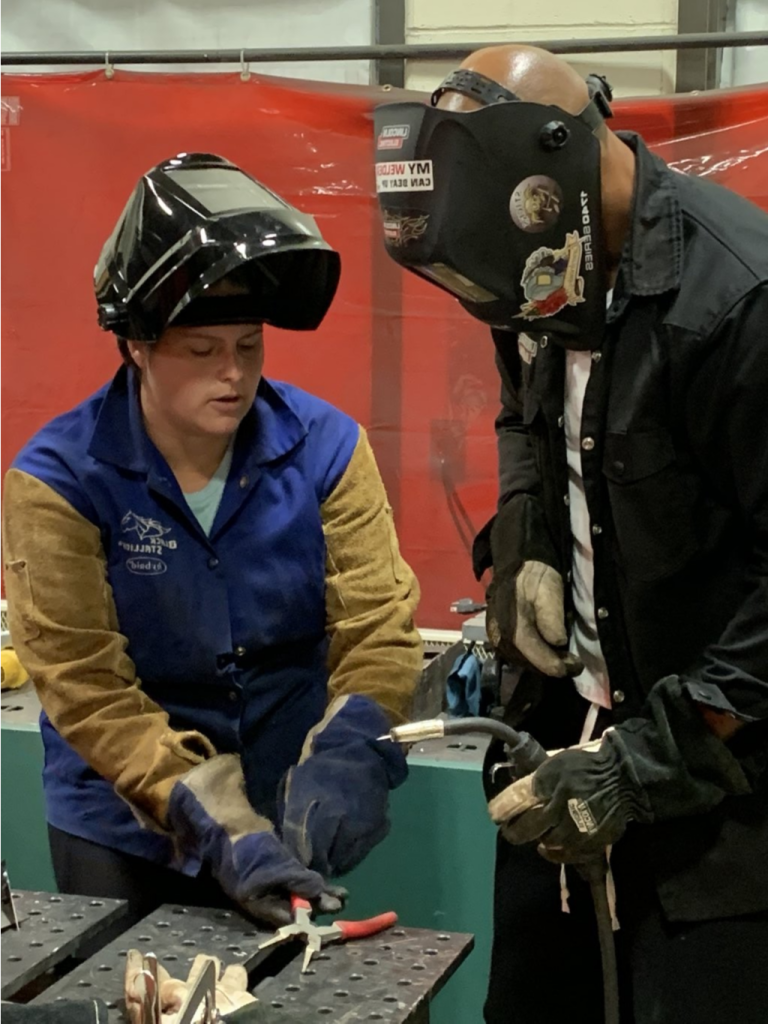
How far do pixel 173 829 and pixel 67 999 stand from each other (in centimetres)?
33

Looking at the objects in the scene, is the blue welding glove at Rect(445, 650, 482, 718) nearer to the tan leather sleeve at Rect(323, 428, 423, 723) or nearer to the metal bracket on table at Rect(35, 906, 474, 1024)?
the tan leather sleeve at Rect(323, 428, 423, 723)

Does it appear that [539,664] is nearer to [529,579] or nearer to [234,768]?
[529,579]

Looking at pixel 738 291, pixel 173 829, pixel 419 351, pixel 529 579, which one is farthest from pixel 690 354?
pixel 419 351

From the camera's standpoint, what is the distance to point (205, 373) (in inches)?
65.0

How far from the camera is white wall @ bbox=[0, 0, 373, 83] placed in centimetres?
314

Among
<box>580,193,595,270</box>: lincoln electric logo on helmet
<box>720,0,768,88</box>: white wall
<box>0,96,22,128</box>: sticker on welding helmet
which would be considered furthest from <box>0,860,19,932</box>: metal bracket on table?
<box>720,0,768,88</box>: white wall

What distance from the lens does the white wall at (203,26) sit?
10.3 feet

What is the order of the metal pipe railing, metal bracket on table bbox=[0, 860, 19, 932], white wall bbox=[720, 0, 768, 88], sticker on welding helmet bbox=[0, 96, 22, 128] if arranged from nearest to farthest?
metal bracket on table bbox=[0, 860, 19, 932] < the metal pipe railing < white wall bbox=[720, 0, 768, 88] < sticker on welding helmet bbox=[0, 96, 22, 128]

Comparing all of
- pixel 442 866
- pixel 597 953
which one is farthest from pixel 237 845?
pixel 442 866

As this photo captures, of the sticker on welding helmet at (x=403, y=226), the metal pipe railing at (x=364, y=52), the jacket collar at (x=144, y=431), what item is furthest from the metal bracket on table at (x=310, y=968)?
the metal pipe railing at (x=364, y=52)

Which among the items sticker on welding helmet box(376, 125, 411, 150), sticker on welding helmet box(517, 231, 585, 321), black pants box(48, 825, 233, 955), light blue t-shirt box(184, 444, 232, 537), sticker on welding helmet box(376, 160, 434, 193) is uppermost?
sticker on welding helmet box(376, 125, 411, 150)

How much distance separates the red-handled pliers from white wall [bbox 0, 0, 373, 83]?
7.13 feet

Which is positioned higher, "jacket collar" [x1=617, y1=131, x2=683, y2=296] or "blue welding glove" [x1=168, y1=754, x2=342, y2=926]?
"jacket collar" [x1=617, y1=131, x2=683, y2=296]

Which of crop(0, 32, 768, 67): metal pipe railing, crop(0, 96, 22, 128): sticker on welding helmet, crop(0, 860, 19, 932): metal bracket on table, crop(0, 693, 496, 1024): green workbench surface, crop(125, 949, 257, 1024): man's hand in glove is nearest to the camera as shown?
crop(125, 949, 257, 1024): man's hand in glove
